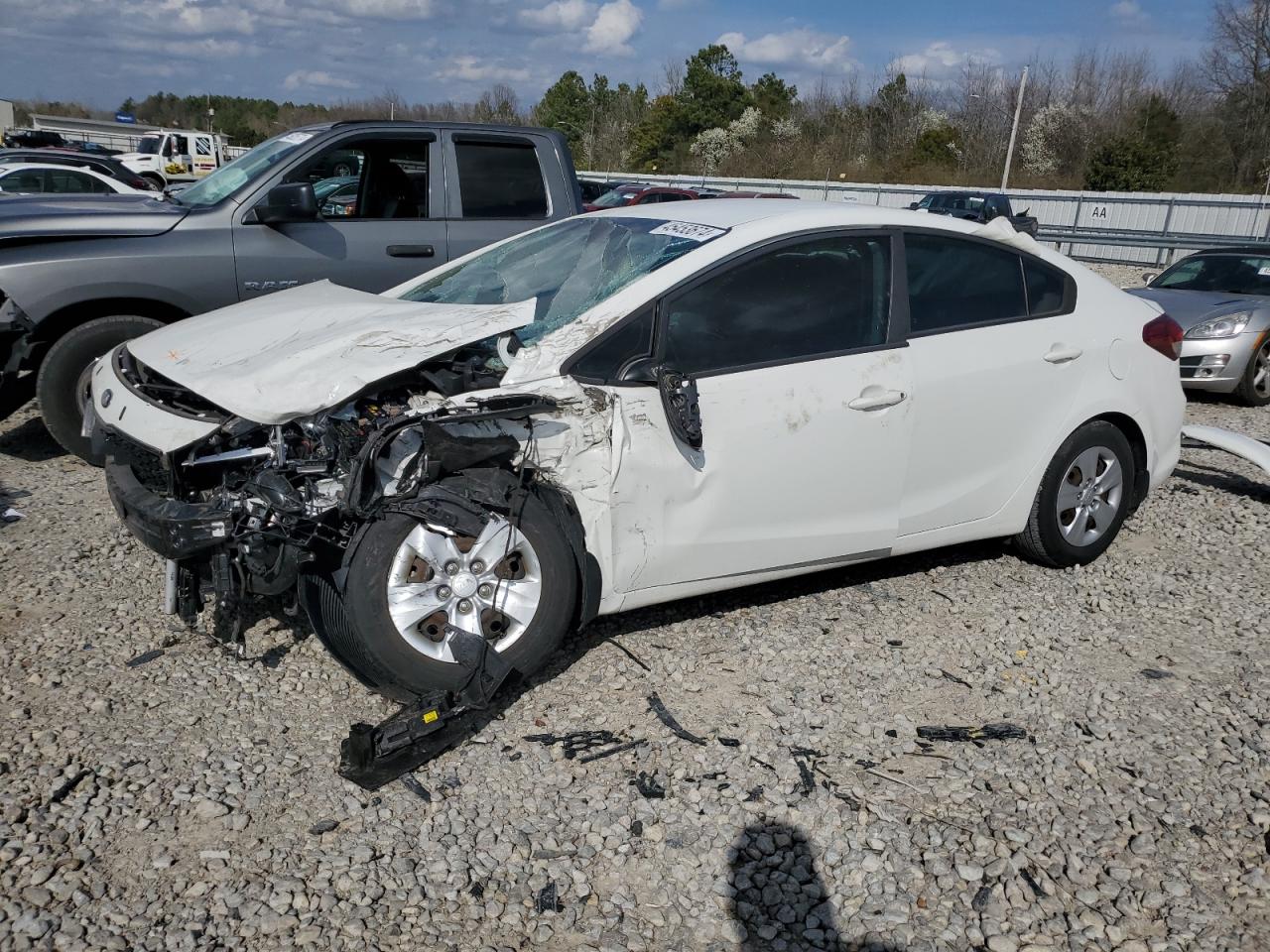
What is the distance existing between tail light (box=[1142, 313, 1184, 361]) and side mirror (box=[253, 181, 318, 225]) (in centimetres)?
457

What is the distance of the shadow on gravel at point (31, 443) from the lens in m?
6.34

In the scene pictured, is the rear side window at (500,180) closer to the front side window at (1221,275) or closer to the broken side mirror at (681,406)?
the broken side mirror at (681,406)

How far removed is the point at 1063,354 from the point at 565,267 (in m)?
2.25

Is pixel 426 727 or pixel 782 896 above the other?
pixel 426 727

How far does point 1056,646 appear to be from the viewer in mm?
4328

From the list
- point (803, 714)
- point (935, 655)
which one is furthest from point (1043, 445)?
point (803, 714)

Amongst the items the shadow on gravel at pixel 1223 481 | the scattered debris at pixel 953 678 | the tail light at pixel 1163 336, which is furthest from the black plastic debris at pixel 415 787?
the shadow on gravel at pixel 1223 481

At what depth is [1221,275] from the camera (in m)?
10.4

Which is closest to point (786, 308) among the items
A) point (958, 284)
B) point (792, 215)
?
point (792, 215)

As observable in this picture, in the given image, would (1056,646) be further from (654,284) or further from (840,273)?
(654,284)

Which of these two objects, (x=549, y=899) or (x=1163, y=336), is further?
(x=1163, y=336)

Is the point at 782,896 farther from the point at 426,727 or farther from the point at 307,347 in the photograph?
the point at 307,347

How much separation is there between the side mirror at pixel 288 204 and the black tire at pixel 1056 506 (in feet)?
14.1

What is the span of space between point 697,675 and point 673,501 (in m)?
0.71
